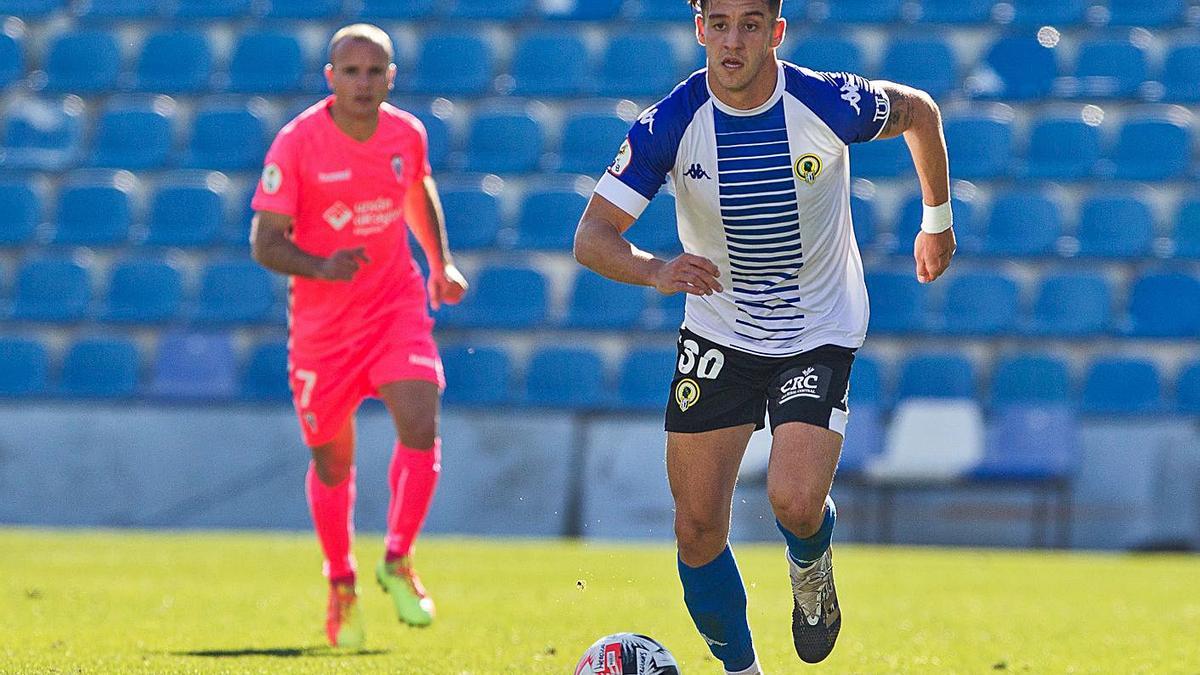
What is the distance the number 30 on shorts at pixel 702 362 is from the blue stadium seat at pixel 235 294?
1046 cm

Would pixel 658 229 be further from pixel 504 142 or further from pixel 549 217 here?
pixel 504 142

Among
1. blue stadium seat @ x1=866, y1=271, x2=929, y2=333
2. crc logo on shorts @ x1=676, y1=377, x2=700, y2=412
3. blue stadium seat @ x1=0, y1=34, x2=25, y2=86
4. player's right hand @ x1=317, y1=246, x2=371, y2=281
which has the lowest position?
blue stadium seat @ x1=866, y1=271, x2=929, y2=333

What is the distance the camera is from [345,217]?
7.91 metres

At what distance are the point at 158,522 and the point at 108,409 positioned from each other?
961 mm

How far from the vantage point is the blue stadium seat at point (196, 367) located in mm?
15633

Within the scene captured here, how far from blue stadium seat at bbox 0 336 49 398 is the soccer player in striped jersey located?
1124 cm

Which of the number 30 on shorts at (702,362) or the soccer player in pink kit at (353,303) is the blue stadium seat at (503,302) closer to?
the soccer player in pink kit at (353,303)

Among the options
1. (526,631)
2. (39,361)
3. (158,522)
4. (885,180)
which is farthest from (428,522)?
(526,631)

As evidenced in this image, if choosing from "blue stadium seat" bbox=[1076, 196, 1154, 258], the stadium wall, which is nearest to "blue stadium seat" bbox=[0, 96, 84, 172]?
the stadium wall

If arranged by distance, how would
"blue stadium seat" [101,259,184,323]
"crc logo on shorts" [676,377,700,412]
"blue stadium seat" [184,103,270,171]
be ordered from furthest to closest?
"blue stadium seat" [184,103,270,171], "blue stadium seat" [101,259,184,323], "crc logo on shorts" [676,377,700,412]

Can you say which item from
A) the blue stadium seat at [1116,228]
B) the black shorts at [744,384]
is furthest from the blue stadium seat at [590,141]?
the black shorts at [744,384]

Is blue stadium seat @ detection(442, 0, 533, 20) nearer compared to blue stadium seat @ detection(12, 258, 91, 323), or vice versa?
blue stadium seat @ detection(12, 258, 91, 323)

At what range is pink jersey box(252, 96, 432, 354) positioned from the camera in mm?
7832

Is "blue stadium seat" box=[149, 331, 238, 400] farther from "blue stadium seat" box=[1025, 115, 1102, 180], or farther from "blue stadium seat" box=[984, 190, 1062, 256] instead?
"blue stadium seat" box=[1025, 115, 1102, 180]
